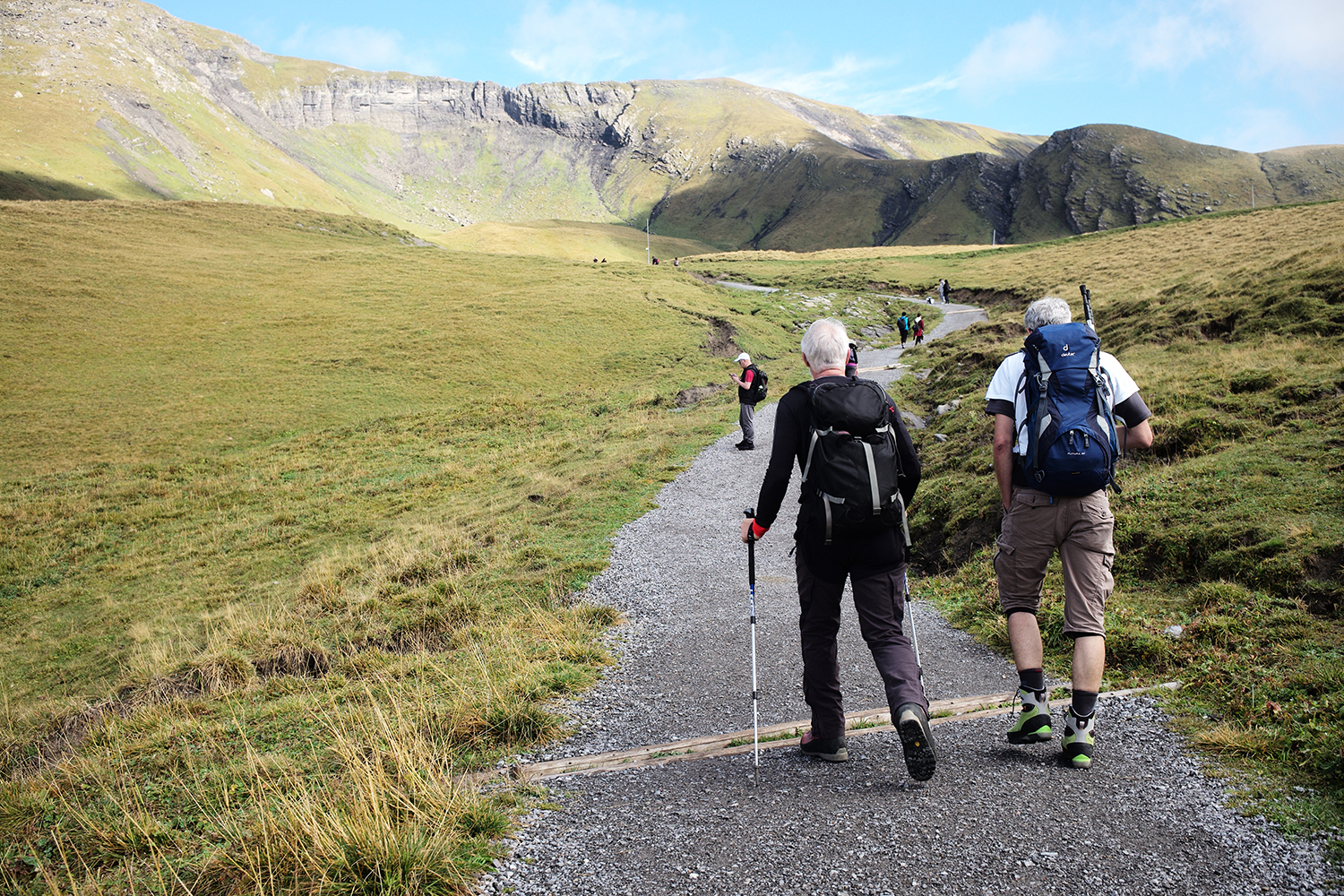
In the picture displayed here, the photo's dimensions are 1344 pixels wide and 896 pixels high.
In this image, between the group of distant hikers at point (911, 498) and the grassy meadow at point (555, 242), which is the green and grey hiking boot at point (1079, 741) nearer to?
the group of distant hikers at point (911, 498)

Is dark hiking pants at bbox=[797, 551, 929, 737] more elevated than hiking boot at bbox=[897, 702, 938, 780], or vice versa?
dark hiking pants at bbox=[797, 551, 929, 737]

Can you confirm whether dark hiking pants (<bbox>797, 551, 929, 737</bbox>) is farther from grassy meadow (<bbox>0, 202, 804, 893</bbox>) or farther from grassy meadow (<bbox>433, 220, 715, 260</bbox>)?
grassy meadow (<bbox>433, 220, 715, 260</bbox>)

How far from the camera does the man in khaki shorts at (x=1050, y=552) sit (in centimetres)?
504

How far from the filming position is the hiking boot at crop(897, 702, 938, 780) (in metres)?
4.61

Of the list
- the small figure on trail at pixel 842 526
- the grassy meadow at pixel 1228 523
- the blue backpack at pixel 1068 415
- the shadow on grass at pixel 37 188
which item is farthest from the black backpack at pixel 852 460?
the shadow on grass at pixel 37 188

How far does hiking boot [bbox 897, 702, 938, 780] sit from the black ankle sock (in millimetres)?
1132

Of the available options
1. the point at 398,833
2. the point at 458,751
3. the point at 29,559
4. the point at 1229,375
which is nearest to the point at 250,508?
the point at 29,559

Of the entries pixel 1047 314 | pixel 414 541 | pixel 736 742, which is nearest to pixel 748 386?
pixel 414 541

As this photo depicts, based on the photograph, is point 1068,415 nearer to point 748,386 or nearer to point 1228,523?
point 1228,523

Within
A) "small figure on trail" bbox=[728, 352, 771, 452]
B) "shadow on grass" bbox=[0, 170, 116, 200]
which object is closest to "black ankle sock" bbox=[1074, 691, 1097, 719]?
"small figure on trail" bbox=[728, 352, 771, 452]

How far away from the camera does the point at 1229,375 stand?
1356cm

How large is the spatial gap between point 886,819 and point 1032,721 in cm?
153

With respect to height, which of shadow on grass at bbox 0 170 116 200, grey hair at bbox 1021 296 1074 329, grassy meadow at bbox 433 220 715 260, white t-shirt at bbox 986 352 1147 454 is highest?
shadow on grass at bbox 0 170 116 200

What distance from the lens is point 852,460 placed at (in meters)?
4.80
